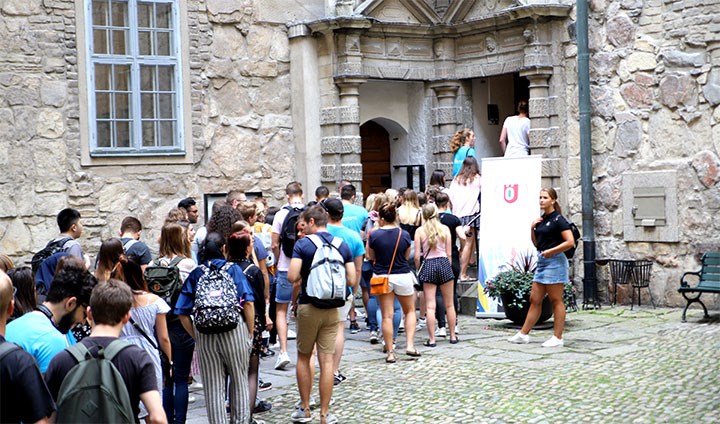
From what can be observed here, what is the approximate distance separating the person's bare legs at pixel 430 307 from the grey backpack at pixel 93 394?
6.41m

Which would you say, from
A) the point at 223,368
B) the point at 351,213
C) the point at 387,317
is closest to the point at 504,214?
the point at 351,213

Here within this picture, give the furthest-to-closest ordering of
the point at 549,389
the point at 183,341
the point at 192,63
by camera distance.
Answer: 1. the point at 192,63
2. the point at 549,389
3. the point at 183,341

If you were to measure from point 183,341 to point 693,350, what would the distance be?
5163 millimetres

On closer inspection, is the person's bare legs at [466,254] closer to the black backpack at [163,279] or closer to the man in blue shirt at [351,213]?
the man in blue shirt at [351,213]

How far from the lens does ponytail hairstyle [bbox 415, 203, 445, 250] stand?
1059cm

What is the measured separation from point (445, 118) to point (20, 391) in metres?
12.4

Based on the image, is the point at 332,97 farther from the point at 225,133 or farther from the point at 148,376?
the point at 148,376

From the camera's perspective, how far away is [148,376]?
15.1 ft

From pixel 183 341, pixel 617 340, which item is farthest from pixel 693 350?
pixel 183 341

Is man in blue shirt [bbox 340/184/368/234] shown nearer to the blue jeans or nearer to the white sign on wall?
the white sign on wall

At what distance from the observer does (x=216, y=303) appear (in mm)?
6797

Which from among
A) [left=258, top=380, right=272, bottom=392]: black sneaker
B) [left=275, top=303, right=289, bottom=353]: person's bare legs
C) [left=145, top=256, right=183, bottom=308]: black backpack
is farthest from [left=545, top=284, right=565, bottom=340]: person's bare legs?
[left=145, top=256, right=183, bottom=308]: black backpack

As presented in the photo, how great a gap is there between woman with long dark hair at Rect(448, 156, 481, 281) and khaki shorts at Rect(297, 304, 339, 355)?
595cm

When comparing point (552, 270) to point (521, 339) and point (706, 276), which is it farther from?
point (706, 276)
